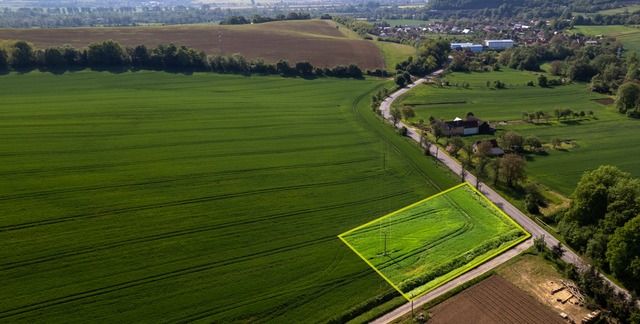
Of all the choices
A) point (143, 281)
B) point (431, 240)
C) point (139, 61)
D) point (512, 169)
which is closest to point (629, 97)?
point (512, 169)

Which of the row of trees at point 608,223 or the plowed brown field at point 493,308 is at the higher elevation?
the row of trees at point 608,223

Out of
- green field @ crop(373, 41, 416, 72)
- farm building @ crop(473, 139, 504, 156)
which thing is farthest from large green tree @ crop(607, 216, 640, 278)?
green field @ crop(373, 41, 416, 72)

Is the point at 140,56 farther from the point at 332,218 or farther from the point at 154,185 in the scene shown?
the point at 332,218

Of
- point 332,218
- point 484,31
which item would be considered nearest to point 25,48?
point 332,218

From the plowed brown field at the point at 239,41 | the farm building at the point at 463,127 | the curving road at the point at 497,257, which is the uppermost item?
the plowed brown field at the point at 239,41

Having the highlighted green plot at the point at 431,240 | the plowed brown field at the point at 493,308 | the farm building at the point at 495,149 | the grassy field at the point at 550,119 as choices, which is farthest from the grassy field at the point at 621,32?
the plowed brown field at the point at 493,308

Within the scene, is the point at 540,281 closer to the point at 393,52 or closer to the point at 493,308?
the point at 493,308

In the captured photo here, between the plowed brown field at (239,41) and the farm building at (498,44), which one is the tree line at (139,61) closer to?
the plowed brown field at (239,41)

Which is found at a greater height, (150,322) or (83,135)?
(83,135)
